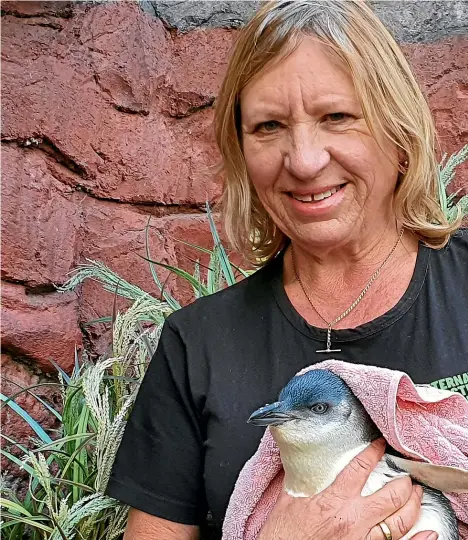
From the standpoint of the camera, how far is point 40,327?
186 centimetres

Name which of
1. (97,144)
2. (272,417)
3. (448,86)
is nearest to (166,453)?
(272,417)

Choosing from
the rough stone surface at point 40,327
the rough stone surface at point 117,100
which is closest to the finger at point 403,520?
the rough stone surface at point 40,327

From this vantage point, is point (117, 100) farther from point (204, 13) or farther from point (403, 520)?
point (403, 520)

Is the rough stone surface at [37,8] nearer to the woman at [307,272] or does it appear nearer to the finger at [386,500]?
the woman at [307,272]

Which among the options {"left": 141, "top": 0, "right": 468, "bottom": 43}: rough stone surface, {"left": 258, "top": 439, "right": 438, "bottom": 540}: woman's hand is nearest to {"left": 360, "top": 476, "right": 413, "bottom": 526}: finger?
{"left": 258, "top": 439, "right": 438, "bottom": 540}: woman's hand

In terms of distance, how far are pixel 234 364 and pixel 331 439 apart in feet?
0.79

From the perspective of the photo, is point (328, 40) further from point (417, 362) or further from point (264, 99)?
point (417, 362)

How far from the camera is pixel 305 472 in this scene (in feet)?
3.21

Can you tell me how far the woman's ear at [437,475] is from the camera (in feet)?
3.09

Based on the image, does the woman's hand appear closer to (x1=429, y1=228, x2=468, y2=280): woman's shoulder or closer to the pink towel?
the pink towel

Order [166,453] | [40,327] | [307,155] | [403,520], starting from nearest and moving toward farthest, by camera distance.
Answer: [403,520], [307,155], [166,453], [40,327]

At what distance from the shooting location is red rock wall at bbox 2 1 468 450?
6.10 ft

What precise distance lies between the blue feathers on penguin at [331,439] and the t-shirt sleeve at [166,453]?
0.75ft

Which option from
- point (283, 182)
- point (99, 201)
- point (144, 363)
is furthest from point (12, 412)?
point (283, 182)
